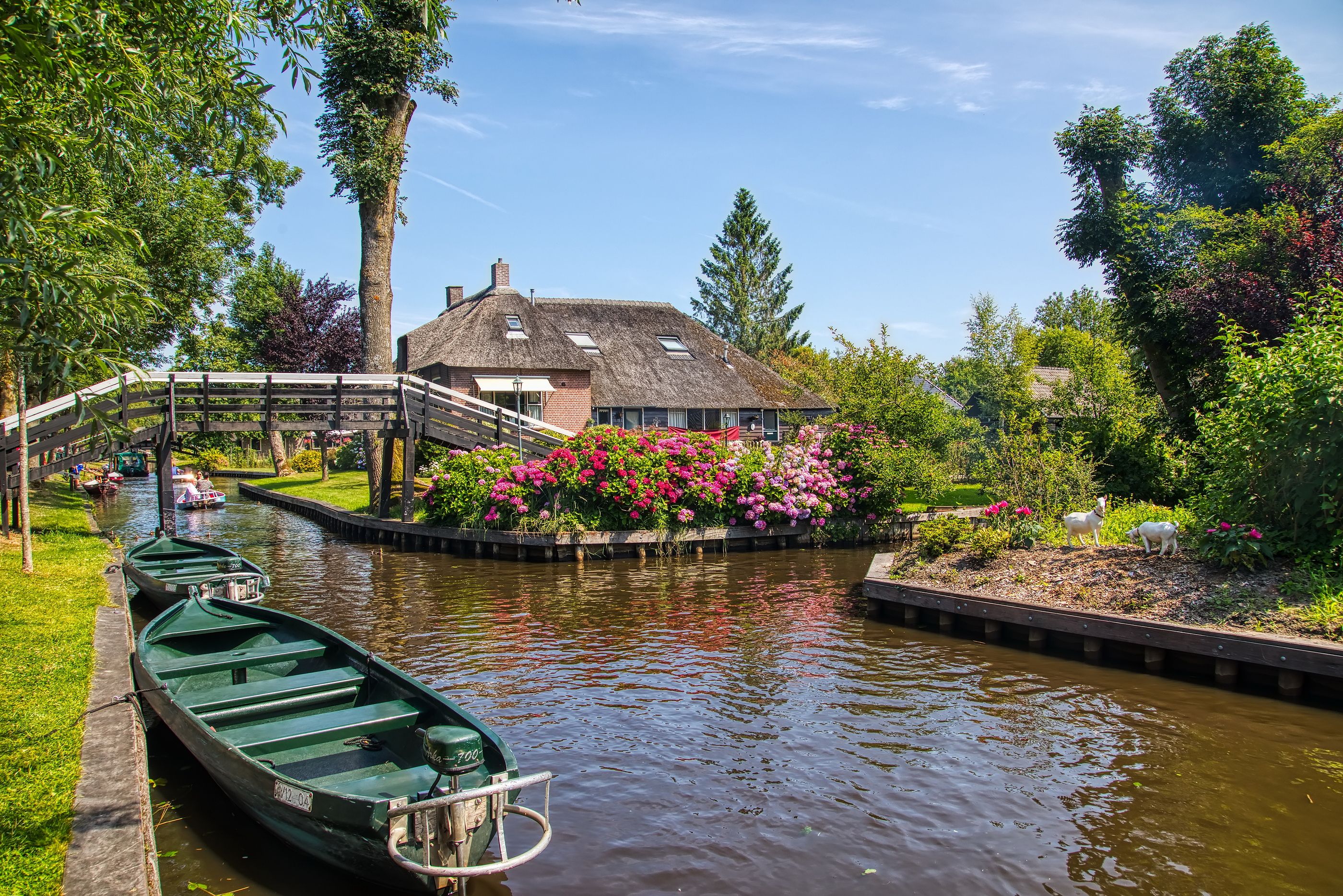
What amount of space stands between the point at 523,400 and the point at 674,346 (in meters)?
9.19

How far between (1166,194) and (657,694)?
23.5 meters

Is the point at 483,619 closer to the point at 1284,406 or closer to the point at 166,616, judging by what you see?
the point at 166,616

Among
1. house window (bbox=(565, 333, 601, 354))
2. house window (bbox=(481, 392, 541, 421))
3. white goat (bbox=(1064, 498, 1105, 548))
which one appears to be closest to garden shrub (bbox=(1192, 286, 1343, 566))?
white goat (bbox=(1064, 498, 1105, 548))

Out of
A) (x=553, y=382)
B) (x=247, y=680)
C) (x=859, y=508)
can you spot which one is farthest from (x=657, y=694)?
(x=553, y=382)

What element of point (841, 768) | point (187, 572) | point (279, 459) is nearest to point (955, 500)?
point (841, 768)

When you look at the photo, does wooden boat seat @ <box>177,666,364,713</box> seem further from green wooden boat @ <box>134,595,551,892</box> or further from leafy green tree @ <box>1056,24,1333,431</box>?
leafy green tree @ <box>1056,24,1333,431</box>

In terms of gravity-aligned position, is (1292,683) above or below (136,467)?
below

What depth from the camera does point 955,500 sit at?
87.6 feet

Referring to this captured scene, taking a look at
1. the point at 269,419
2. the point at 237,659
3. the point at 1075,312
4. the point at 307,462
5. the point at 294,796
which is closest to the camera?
the point at 294,796

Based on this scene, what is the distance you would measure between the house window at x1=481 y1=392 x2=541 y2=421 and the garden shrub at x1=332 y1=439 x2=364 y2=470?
11.0 m

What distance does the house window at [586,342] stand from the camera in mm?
39969

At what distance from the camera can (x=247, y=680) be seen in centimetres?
804

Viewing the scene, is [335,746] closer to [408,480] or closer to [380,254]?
[408,480]

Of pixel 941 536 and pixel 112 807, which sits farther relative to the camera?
pixel 941 536
